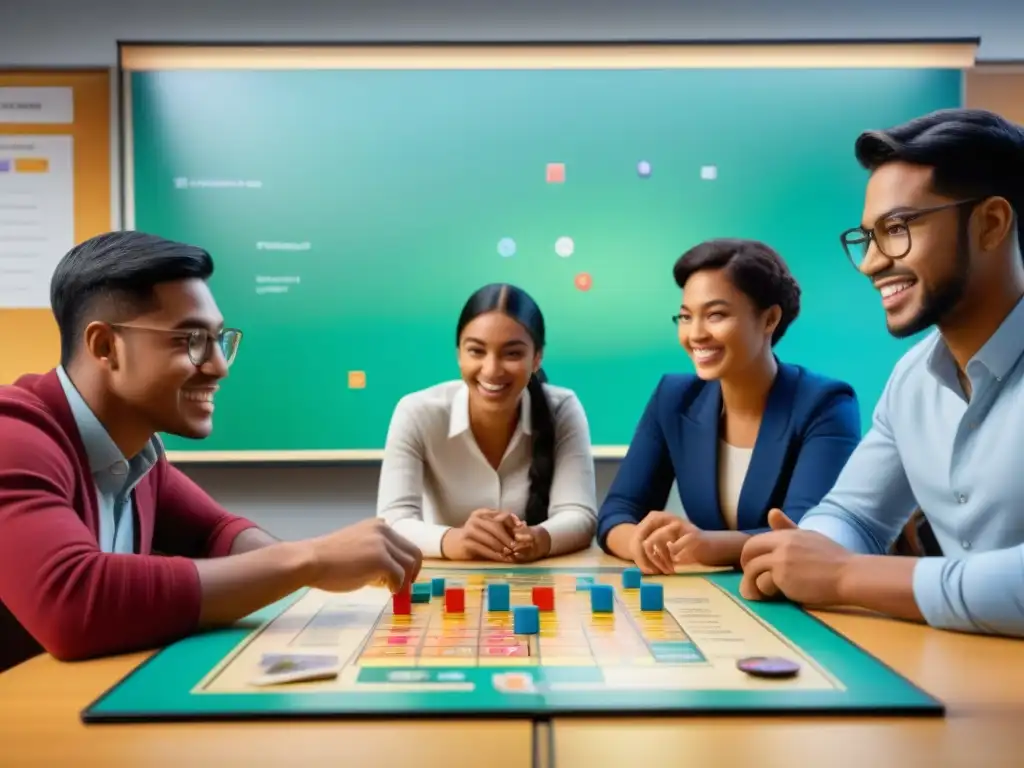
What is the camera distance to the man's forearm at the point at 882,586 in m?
1.23

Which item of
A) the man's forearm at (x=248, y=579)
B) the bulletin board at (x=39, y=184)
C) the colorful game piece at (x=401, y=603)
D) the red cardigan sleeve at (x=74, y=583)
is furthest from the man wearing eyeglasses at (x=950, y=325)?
the bulletin board at (x=39, y=184)

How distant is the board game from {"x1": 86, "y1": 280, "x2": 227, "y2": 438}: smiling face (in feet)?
1.14

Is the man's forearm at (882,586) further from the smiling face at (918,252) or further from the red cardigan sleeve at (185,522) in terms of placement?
the red cardigan sleeve at (185,522)

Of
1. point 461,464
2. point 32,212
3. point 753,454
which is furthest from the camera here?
point 32,212

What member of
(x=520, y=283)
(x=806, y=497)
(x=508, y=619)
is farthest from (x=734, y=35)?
(x=508, y=619)

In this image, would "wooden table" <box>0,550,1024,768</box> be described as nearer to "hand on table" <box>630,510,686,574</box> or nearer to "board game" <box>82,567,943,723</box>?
"board game" <box>82,567,943,723</box>

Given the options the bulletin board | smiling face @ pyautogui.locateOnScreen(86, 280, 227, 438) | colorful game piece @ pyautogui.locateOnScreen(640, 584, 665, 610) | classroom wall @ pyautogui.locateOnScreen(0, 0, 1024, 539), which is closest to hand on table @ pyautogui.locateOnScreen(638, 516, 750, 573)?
colorful game piece @ pyautogui.locateOnScreen(640, 584, 665, 610)

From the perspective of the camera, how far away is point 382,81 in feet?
10.8

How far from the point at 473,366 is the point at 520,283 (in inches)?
41.7

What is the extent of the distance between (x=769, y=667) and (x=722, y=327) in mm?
1247

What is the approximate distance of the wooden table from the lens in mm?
777

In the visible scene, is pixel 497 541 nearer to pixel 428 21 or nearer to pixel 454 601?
pixel 454 601

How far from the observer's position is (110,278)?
4.66 feet

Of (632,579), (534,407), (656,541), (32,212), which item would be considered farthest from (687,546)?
(32,212)
